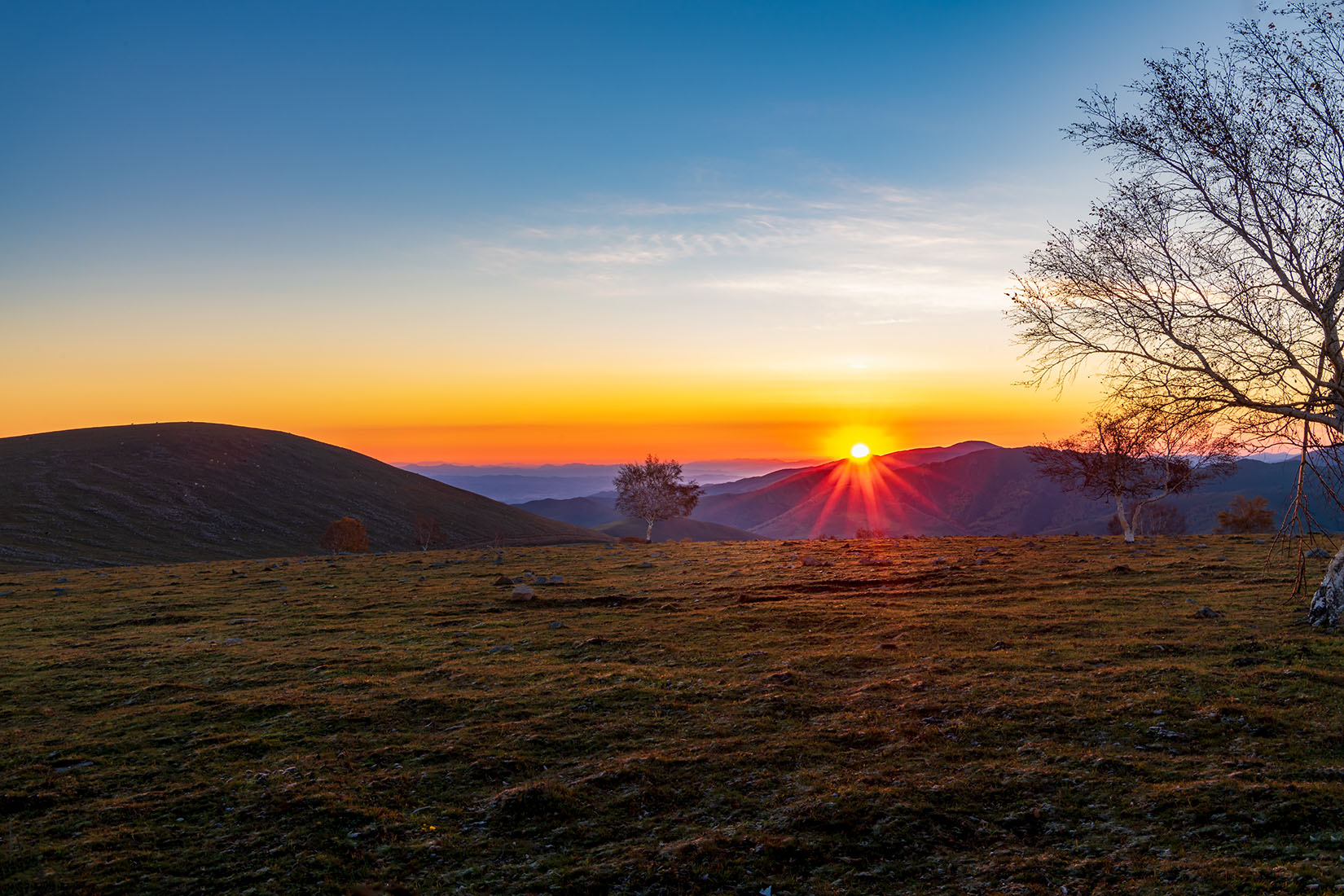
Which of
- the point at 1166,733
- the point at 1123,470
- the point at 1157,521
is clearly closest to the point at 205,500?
the point at 1123,470

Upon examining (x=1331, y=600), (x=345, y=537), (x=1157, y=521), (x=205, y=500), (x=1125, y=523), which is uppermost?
(x=205, y=500)

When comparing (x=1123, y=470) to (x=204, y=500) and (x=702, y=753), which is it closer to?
(x=702, y=753)

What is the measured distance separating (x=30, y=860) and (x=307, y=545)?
126425 millimetres

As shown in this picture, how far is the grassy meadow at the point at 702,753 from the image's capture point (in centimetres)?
767

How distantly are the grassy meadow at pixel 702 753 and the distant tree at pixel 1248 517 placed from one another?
88.9 m

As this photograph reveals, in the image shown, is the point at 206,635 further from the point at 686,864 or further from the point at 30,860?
the point at 686,864

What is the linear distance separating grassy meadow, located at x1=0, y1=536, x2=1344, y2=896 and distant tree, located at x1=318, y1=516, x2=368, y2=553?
6529 cm

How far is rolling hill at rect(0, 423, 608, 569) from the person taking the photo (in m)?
100

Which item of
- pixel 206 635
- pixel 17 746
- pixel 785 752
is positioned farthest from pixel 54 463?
pixel 785 752

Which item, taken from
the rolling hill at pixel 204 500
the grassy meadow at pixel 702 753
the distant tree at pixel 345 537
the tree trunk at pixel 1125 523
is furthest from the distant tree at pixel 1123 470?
the rolling hill at pixel 204 500

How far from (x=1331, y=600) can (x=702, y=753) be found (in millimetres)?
15880

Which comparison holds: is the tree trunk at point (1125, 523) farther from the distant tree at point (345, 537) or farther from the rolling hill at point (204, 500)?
the rolling hill at point (204, 500)

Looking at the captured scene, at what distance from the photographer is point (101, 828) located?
8.99 meters

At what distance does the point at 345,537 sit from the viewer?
279 ft
